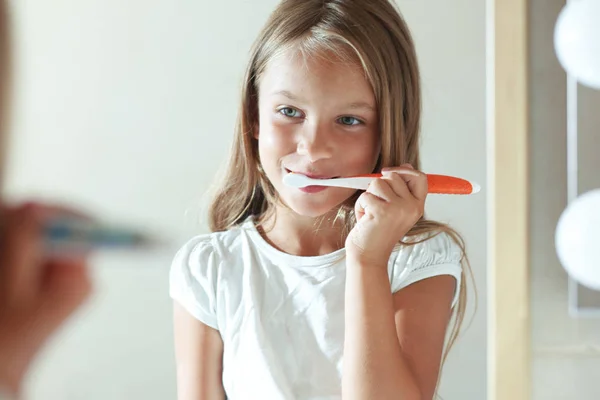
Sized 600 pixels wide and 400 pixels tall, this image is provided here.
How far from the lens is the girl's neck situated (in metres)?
0.68

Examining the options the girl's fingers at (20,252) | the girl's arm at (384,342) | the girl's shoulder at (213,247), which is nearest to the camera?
the girl's fingers at (20,252)

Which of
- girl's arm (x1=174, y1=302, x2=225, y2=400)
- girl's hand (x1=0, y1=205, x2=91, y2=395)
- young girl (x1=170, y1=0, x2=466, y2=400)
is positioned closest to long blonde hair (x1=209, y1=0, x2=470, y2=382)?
young girl (x1=170, y1=0, x2=466, y2=400)

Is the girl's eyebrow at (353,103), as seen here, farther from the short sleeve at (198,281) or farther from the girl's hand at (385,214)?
the short sleeve at (198,281)

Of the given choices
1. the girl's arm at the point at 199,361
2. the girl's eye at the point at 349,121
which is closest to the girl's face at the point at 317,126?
the girl's eye at the point at 349,121

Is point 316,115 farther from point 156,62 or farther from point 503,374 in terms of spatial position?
point 503,374

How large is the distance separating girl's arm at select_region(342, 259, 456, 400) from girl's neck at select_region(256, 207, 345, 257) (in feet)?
0.29

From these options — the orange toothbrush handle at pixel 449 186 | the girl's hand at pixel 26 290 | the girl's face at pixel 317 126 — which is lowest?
the girl's hand at pixel 26 290

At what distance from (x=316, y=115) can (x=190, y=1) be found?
192 mm

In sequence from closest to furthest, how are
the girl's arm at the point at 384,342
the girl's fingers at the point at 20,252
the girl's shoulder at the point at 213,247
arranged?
the girl's fingers at the point at 20,252, the girl's arm at the point at 384,342, the girl's shoulder at the point at 213,247

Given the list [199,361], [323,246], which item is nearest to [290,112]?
[323,246]

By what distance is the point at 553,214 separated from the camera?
70 centimetres

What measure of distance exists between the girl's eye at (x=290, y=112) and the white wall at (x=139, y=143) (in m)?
0.09

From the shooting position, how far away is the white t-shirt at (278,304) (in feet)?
2.08

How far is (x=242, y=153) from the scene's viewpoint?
27.1 inches
